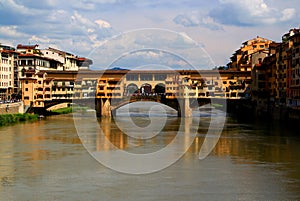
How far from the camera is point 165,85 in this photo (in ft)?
151

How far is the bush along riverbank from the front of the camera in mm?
34434

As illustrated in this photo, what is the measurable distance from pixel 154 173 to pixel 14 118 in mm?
21931

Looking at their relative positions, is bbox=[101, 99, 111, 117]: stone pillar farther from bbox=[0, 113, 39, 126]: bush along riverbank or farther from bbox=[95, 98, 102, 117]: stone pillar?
bbox=[0, 113, 39, 126]: bush along riverbank

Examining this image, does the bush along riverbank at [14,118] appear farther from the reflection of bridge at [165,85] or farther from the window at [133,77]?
the window at [133,77]

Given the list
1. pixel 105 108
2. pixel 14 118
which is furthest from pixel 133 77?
pixel 14 118

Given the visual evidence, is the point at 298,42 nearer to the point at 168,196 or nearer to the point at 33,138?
the point at 33,138

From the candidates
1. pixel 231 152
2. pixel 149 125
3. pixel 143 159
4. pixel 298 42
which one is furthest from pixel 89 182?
pixel 298 42

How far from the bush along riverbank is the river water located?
6787 mm

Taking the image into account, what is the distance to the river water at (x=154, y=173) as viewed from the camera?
569 inches

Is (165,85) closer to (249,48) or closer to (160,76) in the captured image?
(160,76)

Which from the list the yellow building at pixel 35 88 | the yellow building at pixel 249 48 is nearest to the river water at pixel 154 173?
the yellow building at pixel 35 88

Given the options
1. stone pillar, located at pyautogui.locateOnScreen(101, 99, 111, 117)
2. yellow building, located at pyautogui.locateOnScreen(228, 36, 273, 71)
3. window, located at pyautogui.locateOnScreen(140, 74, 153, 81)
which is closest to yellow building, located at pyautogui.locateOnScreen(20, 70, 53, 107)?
stone pillar, located at pyautogui.locateOnScreen(101, 99, 111, 117)

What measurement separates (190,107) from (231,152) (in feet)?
74.1

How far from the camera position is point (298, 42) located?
35469 millimetres
